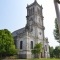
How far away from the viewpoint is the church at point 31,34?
1582 inches

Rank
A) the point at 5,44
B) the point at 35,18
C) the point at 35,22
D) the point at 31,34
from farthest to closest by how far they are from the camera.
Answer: the point at 35,18 < the point at 35,22 < the point at 31,34 < the point at 5,44

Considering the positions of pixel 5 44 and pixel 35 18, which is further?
pixel 35 18

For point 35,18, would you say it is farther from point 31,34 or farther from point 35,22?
point 31,34

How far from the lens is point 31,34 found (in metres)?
42.4

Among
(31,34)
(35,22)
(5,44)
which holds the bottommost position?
(5,44)

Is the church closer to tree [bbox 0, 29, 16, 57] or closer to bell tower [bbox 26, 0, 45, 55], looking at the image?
bell tower [bbox 26, 0, 45, 55]

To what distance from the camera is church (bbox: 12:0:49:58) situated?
40188mm

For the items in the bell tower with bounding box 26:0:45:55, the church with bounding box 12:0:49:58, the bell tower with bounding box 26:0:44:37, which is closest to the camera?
the church with bounding box 12:0:49:58

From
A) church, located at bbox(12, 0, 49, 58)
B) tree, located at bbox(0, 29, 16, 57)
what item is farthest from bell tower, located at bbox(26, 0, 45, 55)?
tree, located at bbox(0, 29, 16, 57)

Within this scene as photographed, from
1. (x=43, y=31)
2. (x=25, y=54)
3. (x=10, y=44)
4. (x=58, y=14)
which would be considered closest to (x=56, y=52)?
(x=43, y=31)

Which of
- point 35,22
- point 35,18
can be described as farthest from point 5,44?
point 35,18

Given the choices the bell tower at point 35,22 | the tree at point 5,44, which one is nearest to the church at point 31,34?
the bell tower at point 35,22

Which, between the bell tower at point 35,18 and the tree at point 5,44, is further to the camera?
the bell tower at point 35,18

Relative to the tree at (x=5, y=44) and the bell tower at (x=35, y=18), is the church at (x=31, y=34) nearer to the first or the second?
the bell tower at (x=35, y=18)
